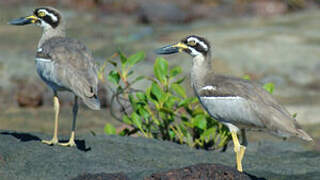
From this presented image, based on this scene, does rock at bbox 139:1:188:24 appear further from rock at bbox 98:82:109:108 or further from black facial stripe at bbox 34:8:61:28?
black facial stripe at bbox 34:8:61:28

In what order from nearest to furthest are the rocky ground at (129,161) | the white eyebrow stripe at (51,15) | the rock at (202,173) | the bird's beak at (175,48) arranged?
the rock at (202,173) → the rocky ground at (129,161) → the bird's beak at (175,48) → the white eyebrow stripe at (51,15)

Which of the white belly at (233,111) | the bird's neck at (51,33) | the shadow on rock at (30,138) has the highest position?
the bird's neck at (51,33)

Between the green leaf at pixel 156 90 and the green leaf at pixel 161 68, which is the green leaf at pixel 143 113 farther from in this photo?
the green leaf at pixel 161 68

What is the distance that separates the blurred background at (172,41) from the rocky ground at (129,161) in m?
1.88

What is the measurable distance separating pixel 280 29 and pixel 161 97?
9262 mm

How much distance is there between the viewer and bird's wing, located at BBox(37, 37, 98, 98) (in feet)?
21.3

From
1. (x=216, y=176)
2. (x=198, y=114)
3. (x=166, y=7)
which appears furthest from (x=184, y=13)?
(x=216, y=176)

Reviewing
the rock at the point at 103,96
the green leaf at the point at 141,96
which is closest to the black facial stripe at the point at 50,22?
the green leaf at the point at 141,96

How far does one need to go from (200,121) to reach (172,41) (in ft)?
25.5

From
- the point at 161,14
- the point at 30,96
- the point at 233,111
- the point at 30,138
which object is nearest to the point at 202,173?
the point at 233,111

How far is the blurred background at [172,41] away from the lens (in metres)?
10.8

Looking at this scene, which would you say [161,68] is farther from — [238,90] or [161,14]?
[161,14]

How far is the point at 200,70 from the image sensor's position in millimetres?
6793

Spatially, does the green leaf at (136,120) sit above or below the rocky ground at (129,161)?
above
